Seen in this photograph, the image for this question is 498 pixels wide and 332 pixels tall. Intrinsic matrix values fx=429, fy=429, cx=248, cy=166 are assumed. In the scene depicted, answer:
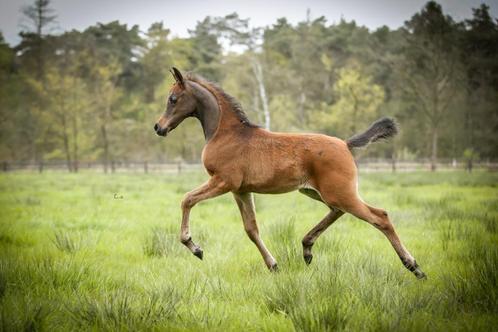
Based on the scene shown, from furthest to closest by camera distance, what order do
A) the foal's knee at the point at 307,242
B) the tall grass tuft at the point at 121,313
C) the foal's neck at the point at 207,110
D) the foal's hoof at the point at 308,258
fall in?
the foal's neck at the point at 207,110 → the foal's knee at the point at 307,242 → the foal's hoof at the point at 308,258 → the tall grass tuft at the point at 121,313

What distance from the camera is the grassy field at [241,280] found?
3223 millimetres

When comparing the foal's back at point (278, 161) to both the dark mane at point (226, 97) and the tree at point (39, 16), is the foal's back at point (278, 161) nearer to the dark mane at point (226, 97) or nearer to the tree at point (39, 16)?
the dark mane at point (226, 97)

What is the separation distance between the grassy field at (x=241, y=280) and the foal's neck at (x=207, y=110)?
171 centimetres

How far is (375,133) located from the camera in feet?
18.2

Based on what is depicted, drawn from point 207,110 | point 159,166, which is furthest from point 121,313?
point 159,166

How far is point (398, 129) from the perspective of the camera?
18.2 ft

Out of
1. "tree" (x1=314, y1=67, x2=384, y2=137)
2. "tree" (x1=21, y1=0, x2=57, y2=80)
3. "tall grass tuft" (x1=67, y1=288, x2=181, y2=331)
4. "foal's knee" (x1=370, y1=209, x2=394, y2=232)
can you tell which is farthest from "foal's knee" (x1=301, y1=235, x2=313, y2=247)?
"tree" (x1=21, y1=0, x2=57, y2=80)

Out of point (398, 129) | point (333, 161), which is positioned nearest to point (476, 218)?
point (398, 129)

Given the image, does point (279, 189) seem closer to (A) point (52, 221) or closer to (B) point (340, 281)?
(B) point (340, 281)

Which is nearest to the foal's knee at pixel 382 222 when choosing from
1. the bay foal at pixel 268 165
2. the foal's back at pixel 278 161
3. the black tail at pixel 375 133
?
the bay foal at pixel 268 165

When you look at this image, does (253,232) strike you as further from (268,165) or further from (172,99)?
(172,99)

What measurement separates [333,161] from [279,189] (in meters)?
0.73

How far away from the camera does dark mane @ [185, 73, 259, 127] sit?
5645mm

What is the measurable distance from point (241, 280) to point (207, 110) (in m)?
2.27
